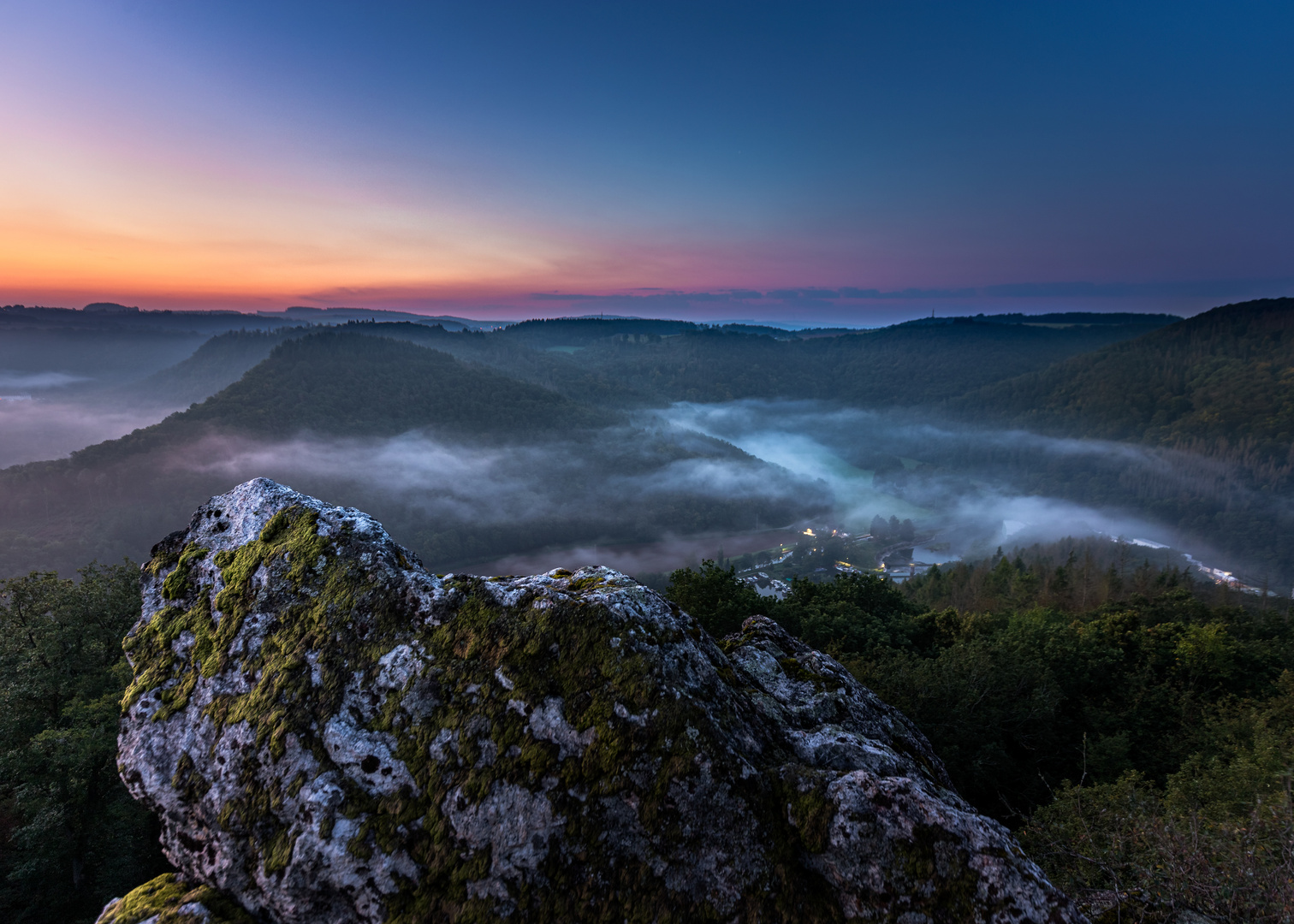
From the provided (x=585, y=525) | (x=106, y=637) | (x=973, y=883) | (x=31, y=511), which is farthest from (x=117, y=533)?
(x=973, y=883)

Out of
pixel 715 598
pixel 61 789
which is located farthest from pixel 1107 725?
pixel 61 789

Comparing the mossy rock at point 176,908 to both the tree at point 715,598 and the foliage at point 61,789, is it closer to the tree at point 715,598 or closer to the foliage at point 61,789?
the foliage at point 61,789

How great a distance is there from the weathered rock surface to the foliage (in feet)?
49.0

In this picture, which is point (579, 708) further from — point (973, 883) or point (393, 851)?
point (973, 883)

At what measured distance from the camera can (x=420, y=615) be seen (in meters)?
7.09

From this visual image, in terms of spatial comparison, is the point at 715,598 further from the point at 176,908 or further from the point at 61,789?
the point at 61,789

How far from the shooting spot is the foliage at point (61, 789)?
1592cm

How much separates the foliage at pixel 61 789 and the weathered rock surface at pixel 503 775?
49.0 feet

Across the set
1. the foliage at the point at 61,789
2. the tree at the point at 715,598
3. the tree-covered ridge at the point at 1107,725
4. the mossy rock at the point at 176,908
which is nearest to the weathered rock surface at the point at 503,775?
the mossy rock at the point at 176,908

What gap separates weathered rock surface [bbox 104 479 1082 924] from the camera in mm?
5543

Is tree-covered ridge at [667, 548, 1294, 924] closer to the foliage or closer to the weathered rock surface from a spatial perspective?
the weathered rock surface

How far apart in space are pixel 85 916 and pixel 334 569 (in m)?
20.5

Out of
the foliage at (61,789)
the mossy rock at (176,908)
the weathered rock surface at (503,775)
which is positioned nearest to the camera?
the weathered rock surface at (503,775)

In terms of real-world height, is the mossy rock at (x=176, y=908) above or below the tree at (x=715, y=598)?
above
